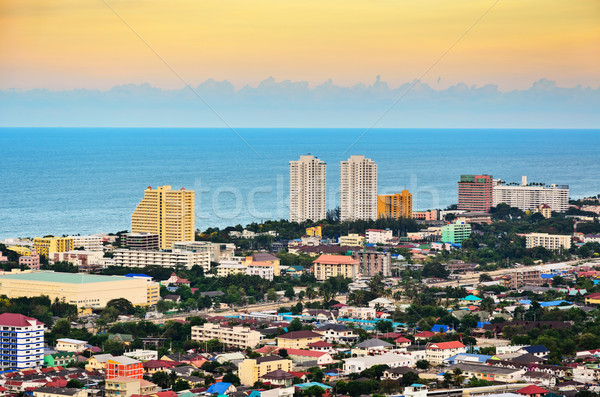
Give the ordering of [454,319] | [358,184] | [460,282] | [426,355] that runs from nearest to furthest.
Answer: [426,355] < [454,319] < [460,282] < [358,184]

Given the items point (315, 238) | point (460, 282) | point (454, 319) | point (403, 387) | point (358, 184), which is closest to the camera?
point (403, 387)

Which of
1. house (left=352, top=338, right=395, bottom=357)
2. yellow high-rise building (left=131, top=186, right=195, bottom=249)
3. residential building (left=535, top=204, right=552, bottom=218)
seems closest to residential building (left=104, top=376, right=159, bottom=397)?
house (left=352, top=338, right=395, bottom=357)

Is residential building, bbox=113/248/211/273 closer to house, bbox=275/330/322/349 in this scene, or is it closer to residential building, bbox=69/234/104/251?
residential building, bbox=69/234/104/251

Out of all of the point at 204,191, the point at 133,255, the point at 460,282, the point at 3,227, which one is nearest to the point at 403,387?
the point at 460,282

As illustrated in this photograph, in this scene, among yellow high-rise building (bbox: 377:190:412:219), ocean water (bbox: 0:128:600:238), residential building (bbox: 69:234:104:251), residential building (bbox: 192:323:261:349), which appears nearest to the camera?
residential building (bbox: 192:323:261:349)

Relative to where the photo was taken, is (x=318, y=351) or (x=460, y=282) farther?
(x=460, y=282)

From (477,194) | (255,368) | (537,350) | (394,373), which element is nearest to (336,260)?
(537,350)

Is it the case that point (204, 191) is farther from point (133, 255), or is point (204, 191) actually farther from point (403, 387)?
point (403, 387)
